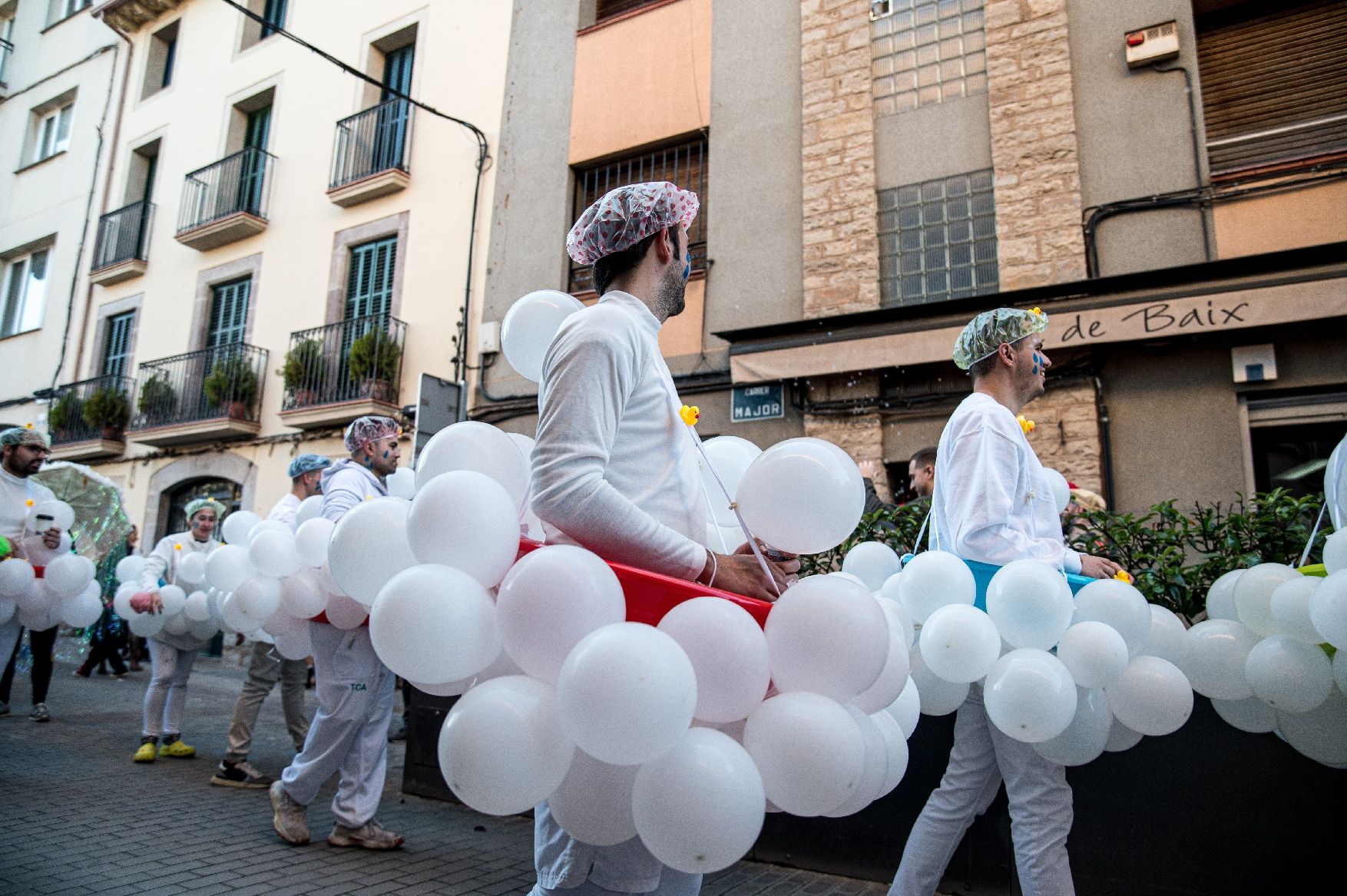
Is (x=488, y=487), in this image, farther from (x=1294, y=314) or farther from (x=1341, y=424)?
(x=1341, y=424)

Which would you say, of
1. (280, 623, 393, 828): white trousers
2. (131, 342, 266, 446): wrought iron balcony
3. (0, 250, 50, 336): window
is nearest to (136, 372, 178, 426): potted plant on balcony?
(131, 342, 266, 446): wrought iron balcony

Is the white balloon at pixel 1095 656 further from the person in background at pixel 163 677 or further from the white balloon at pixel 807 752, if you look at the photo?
the person in background at pixel 163 677

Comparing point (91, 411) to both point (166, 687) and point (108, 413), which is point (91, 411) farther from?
point (166, 687)

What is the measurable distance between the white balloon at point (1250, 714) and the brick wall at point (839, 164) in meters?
6.32

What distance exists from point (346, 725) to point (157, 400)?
13.1m

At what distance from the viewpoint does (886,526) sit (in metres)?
4.30

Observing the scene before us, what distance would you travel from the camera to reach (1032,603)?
224 cm

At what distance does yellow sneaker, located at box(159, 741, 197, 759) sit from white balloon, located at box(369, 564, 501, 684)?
16.4 feet

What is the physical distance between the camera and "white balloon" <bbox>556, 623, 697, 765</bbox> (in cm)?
123

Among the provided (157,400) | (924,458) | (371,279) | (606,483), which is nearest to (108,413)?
(157,400)

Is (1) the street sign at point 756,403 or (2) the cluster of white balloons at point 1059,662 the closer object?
(2) the cluster of white balloons at point 1059,662

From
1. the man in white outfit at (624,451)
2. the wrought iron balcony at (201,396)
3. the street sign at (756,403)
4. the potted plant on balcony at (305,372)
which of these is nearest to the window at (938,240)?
the street sign at (756,403)

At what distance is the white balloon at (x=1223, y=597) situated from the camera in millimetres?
2619

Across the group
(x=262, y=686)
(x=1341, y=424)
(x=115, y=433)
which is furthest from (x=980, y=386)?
(x=115, y=433)
